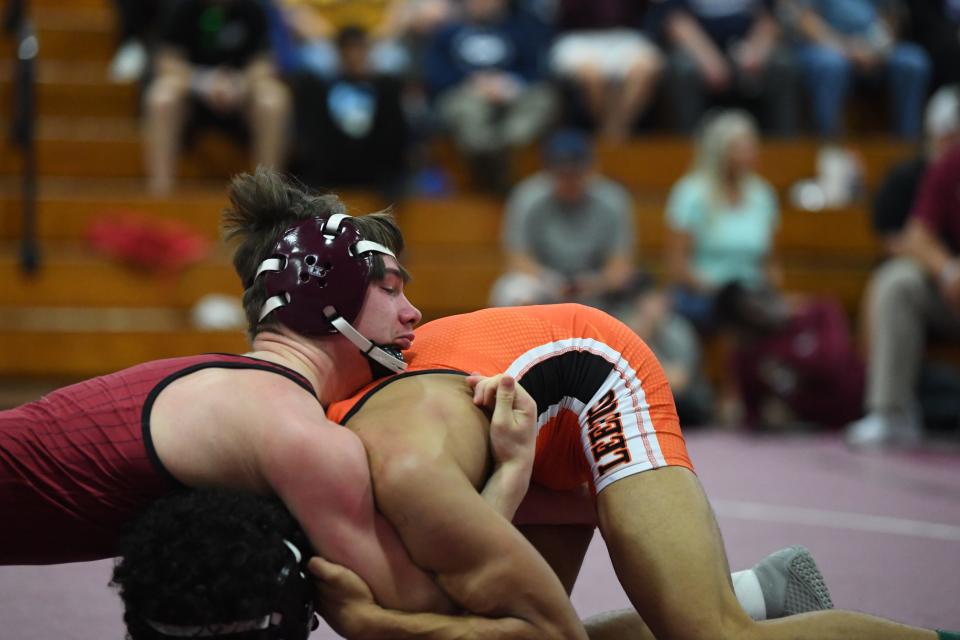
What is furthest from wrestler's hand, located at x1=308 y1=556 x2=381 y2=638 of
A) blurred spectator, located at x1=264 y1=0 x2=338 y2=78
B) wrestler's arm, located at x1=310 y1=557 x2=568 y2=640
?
blurred spectator, located at x1=264 y1=0 x2=338 y2=78

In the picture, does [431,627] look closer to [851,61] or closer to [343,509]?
[343,509]

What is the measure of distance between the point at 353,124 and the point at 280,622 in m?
5.59

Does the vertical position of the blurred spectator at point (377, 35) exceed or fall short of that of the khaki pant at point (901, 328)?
it exceeds it

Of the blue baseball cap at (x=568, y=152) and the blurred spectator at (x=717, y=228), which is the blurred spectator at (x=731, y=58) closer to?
the blurred spectator at (x=717, y=228)

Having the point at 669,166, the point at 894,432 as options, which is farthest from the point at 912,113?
the point at 894,432

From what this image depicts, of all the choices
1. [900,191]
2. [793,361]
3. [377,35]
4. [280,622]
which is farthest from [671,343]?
[280,622]

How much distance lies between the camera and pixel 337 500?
2275mm

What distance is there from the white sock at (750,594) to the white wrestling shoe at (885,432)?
3658mm

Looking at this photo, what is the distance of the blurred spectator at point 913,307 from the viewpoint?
6.46m

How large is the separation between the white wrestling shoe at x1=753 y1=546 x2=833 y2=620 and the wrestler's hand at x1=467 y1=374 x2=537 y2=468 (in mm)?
701

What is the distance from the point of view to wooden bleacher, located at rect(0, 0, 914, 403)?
22.4 feet

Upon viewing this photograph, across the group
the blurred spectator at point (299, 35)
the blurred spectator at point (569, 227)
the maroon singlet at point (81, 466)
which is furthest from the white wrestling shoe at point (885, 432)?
the maroon singlet at point (81, 466)

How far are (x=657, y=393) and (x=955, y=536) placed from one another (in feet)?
6.98

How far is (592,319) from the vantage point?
2.89 meters
